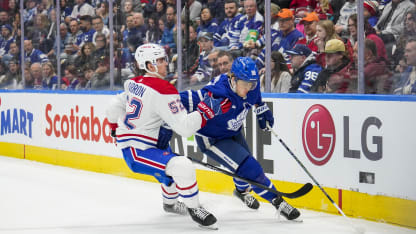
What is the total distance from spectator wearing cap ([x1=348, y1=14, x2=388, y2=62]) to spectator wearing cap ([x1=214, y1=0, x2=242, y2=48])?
1270 millimetres

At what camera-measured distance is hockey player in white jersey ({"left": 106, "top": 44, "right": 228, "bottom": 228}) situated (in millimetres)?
4086

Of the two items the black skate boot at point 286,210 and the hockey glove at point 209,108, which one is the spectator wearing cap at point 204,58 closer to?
the black skate boot at point 286,210

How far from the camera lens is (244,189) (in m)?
4.92

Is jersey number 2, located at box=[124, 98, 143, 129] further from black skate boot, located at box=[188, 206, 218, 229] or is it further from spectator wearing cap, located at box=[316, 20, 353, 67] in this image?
spectator wearing cap, located at box=[316, 20, 353, 67]

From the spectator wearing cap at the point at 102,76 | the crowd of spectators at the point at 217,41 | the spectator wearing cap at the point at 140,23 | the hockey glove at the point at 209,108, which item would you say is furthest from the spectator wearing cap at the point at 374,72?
the spectator wearing cap at the point at 102,76

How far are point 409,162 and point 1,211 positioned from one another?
2860mm

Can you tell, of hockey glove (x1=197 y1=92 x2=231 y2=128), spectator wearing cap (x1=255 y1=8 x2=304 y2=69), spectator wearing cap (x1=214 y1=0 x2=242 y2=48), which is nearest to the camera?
hockey glove (x1=197 y1=92 x2=231 y2=128)

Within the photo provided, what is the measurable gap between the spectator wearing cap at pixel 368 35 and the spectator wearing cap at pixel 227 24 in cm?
127

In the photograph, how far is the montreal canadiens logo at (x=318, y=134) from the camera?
4.69 m

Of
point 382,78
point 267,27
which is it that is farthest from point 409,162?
point 267,27

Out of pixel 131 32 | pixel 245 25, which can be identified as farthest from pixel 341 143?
pixel 131 32

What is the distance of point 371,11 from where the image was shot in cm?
468

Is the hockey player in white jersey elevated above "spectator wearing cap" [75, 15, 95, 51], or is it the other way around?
"spectator wearing cap" [75, 15, 95, 51]

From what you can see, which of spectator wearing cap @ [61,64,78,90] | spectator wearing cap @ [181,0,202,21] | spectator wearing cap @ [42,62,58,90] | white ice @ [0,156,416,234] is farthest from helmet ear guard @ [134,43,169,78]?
spectator wearing cap @ [42,62,58,90]
